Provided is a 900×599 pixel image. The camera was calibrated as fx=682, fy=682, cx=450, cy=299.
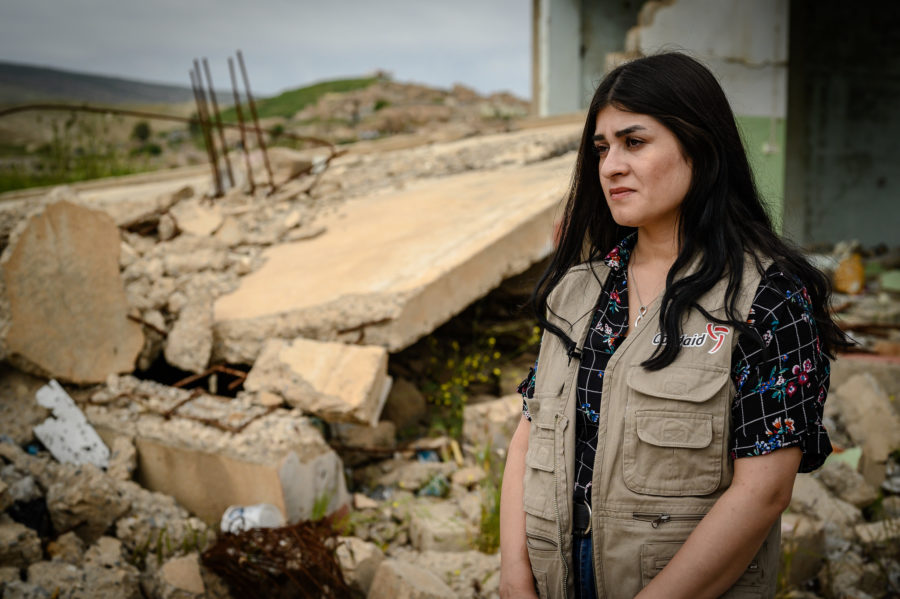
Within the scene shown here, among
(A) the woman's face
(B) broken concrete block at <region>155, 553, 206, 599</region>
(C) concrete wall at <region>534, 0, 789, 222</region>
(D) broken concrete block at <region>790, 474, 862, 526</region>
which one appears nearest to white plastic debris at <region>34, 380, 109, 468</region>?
(B) broken concrete block at <region>155, 553, 206, 599</region>

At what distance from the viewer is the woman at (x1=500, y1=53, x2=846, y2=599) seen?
1.33 meters

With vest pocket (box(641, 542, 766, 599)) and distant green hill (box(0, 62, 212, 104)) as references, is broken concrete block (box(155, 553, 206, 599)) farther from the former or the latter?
distant green hill (box(0, 62, 212, 104))

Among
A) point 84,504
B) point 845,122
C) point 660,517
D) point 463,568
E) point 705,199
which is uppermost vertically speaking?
point 845,122

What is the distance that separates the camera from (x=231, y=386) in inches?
144

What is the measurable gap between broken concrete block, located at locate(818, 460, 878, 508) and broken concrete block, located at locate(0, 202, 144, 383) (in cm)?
379

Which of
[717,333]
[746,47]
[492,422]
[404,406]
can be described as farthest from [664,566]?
[746,47]

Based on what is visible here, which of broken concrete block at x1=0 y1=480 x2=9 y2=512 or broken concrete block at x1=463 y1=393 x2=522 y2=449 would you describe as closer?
broken concrete block at x1=0 y1=480 x2=9 y2=512

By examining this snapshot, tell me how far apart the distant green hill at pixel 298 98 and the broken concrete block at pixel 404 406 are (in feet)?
60.9

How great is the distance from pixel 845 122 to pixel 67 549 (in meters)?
10.1

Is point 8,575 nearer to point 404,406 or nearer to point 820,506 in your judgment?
point 404,406

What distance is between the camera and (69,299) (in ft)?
11.9

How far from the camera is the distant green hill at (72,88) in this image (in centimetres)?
639

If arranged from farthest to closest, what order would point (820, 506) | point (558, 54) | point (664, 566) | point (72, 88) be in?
point (558, 54)
point (72, 88)
point (820, 506)
point (664, 566)

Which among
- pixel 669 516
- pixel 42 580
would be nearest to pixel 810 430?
pixel 669 516
